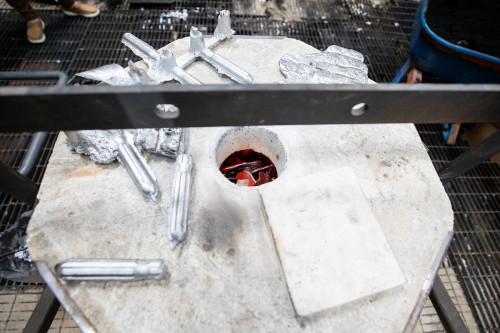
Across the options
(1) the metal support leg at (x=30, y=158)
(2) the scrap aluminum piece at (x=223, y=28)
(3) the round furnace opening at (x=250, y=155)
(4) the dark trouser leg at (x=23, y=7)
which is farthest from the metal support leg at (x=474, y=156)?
(4) the dark trouser leg at (x=23, y=7)

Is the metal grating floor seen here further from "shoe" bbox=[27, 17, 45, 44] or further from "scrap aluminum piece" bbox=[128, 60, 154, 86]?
"scrap aluminum piece" bbox=[128, 60, 154, 86]

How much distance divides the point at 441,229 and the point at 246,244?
2.90 ft

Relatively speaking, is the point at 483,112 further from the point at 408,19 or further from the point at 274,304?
the point at 408,19

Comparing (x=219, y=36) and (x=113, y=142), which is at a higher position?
(x=219, y=36)

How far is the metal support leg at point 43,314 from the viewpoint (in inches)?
52.3

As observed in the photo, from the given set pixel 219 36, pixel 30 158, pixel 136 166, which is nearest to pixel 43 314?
pixel 136 166

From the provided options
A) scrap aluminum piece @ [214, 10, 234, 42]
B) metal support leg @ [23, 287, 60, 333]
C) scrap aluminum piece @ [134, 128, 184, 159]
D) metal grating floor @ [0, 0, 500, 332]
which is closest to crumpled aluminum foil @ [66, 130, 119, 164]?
scrap aluminum piece @ [134, 128, 184, 159]

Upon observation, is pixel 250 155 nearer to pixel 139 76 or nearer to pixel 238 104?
pixel 139 76

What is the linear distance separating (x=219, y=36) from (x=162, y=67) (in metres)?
0.48

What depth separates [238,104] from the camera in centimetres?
100

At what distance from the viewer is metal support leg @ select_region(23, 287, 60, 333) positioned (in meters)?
1.33

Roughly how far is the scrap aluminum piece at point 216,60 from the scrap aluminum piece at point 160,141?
488 mm

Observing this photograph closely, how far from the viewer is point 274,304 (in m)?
1.20

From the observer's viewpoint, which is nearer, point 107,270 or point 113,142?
point 107,270
